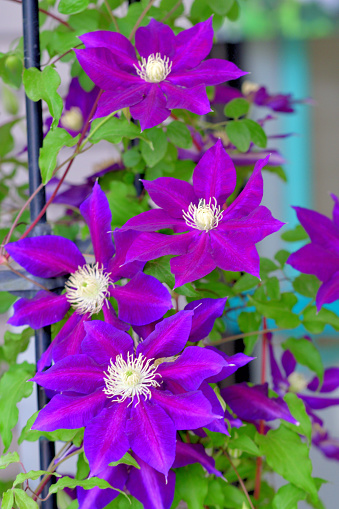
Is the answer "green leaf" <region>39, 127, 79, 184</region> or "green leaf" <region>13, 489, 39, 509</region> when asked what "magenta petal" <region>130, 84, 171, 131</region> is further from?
"green leaf" <region>13, 489, 39, 509</region>

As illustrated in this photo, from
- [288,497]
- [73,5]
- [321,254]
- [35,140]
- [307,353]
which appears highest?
[73,5]

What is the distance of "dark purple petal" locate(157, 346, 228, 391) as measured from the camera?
0.39 meters

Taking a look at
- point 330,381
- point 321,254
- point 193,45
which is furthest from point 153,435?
point 330,381

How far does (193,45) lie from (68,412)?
0.33 m

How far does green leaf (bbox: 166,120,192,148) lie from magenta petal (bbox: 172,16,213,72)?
0.23 feet

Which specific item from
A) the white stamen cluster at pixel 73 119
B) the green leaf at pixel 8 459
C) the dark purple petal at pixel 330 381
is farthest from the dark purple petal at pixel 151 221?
the dark purple petal at pixel 330 381

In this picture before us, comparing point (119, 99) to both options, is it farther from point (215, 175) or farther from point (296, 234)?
point (296, 234)

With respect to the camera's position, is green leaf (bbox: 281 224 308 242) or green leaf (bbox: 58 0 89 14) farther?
green leaf (bbox: 281 224 308 242)

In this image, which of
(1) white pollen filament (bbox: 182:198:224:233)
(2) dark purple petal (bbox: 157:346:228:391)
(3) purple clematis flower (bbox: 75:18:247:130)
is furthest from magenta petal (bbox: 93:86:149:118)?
(2) dark purple petal (bbox: 157:346:228:391)

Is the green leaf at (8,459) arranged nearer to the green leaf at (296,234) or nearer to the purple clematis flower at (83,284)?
the purple clematis flower at (83,284)

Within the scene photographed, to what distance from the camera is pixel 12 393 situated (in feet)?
1.59

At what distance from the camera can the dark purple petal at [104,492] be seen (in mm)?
430

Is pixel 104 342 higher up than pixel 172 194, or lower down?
lower down

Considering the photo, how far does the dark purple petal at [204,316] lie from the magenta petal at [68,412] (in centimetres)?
9
